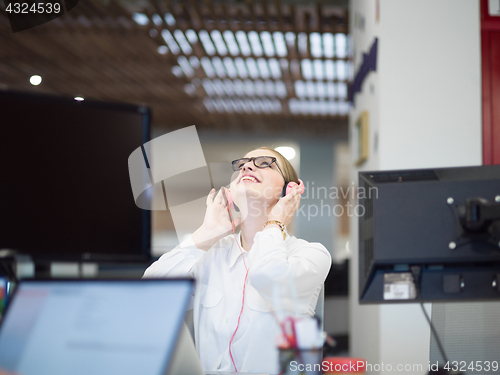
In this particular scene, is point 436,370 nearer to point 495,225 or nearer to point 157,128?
point 495,225

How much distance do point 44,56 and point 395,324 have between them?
4277 millimetres

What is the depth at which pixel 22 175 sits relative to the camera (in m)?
1.12

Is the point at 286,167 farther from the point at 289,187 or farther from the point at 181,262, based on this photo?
the point at 181,262

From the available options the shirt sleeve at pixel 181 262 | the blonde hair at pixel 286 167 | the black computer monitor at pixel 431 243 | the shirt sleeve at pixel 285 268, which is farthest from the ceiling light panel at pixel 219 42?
the black computer monitor at pixel 431 243

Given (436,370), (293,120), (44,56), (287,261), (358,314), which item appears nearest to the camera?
(436,370)

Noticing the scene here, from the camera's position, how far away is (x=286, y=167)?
1701 millimetres

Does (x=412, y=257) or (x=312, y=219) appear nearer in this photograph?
(x=412, y=257)

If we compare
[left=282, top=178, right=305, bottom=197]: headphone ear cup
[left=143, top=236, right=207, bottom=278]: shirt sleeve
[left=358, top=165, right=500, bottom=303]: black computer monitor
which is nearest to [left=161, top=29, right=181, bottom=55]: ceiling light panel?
[left=282, top=178, right=305, bottom=197]: headphone ear cup

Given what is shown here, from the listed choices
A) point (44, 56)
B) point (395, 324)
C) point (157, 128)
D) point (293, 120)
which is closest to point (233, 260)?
point (395, 324)

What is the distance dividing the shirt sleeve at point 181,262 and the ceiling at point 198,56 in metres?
2.53

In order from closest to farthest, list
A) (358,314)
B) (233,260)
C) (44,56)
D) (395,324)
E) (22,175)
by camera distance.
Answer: (22,175)
(233,260)
(395,324)
(358,314)
(44,56)

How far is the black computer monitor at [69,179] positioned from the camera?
1107mm

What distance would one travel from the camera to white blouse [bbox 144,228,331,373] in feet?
4.36

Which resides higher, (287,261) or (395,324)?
(287,261)
